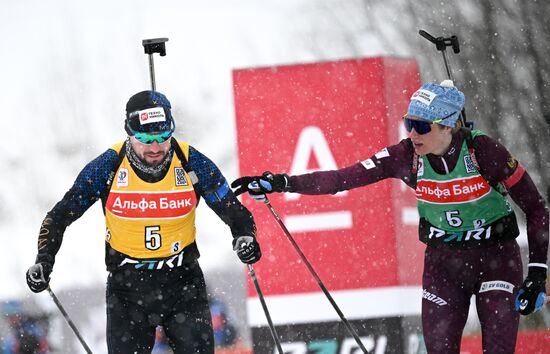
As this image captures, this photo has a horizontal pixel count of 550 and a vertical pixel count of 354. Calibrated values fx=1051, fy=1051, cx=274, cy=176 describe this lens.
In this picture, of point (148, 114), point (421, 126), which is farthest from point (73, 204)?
point (421, 126)

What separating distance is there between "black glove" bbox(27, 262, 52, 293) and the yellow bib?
1.31 ft

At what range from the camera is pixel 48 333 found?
50.1 ft

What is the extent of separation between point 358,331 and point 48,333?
845cm

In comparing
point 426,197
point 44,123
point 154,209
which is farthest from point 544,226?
point 44,123

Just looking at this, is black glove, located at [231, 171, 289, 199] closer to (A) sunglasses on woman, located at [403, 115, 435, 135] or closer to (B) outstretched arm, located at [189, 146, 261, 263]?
(B) outstretched arm, located at [189, 146, 261, 263]

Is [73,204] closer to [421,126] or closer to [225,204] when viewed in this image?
[225,204]

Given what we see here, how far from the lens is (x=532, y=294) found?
5336 millimetres

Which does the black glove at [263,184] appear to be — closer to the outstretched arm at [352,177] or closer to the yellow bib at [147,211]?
the outstretched arm at [352,177]

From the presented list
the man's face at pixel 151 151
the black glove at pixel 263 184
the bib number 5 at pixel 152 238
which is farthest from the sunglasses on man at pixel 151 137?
the black glove at pixel 263 184

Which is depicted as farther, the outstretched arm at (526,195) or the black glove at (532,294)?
the outstretched arm at (526,195)

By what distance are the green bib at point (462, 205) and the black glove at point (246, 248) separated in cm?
94

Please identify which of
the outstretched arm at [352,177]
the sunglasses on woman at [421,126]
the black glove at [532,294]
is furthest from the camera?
the outstretched arm at [352,177]

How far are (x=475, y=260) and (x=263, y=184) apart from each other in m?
1.27

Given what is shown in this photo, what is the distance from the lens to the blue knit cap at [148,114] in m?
5.49
